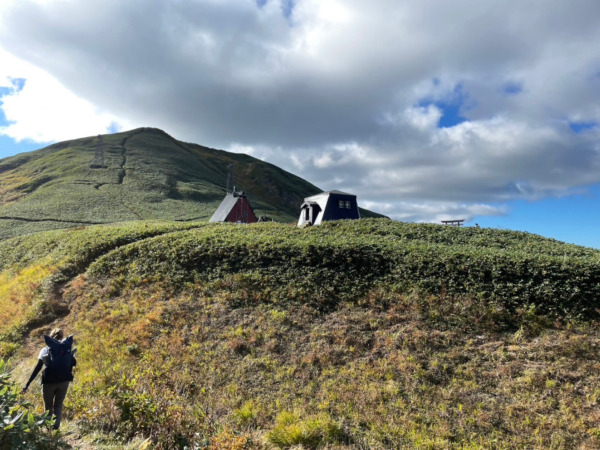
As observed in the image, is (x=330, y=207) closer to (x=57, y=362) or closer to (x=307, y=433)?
(x=307, y=433)

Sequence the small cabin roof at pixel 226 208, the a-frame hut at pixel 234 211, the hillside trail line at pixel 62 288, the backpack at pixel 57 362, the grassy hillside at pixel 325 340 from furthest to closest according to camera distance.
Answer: the a-frame hut at pixel 234 211 → the small cabin roof at pixel 226 208 → the hillside trail line at pixel 62 288 → the backpack at pixel 57 362 → the grassy hillside at pixel 325 340

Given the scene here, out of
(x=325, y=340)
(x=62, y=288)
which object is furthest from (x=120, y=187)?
(x=325, y=340)

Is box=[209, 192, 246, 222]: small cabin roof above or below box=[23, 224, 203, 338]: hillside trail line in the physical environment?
above

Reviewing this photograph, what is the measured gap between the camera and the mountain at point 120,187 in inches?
2103

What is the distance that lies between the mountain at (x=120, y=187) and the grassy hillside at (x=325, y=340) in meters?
38.4

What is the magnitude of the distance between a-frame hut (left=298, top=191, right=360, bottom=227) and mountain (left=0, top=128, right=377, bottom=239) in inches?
1021

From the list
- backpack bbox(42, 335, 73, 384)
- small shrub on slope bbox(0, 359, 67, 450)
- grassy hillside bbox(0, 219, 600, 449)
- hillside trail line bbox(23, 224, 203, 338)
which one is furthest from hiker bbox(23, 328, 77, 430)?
hillside trail line bbox(23, 224, 203, 338)

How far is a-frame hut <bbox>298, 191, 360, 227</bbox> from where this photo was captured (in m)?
38.4

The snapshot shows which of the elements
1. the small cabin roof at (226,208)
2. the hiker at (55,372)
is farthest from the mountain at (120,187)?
the hiker at (55,372)

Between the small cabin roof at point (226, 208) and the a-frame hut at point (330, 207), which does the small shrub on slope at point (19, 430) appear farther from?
the small cabin roof at point (226, 208)

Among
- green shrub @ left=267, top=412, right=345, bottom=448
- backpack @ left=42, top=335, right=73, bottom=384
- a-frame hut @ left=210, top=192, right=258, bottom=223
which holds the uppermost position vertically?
a-frame hut @ left=210, top=192, right=258, bottom=223

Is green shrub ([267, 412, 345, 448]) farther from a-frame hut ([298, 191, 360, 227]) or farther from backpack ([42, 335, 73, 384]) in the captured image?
a-frame hut ([298, 191, 360, 227])

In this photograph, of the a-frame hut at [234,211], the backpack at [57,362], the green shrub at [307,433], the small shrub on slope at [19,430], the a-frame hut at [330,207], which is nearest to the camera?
the small shrub on slope at [19,430]

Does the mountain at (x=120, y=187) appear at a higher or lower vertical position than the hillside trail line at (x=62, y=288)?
higher
